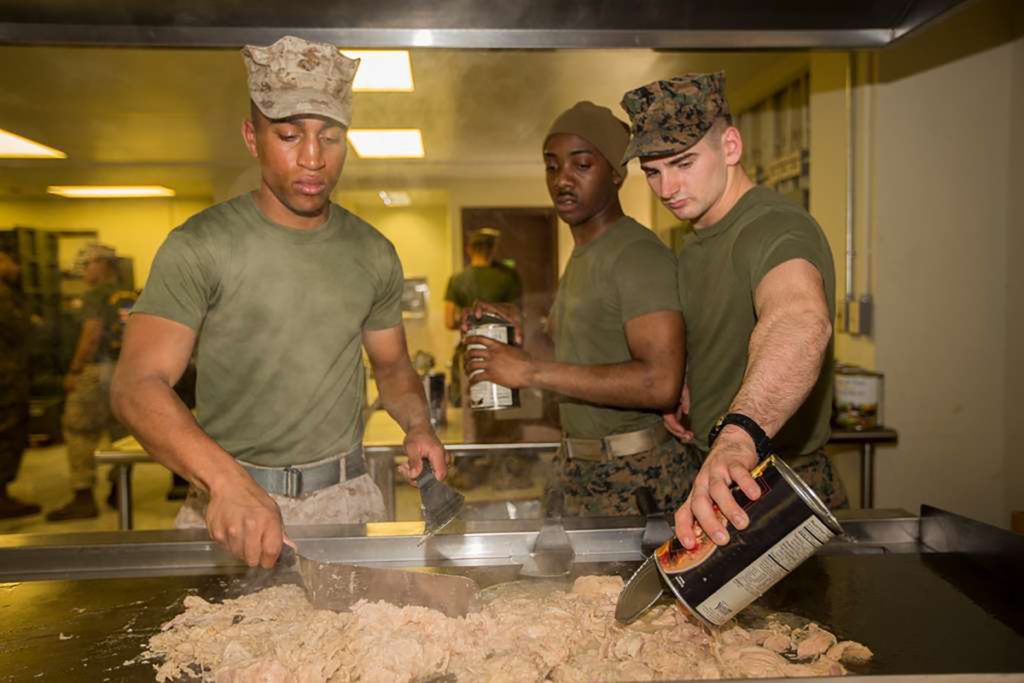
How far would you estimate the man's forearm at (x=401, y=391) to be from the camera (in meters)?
1.94

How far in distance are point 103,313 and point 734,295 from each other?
8.61ft

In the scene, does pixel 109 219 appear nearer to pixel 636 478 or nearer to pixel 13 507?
pixel 13 507

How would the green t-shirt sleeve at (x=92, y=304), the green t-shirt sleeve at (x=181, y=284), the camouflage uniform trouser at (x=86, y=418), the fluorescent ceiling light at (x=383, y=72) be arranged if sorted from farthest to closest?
Answer: the camouflage uniform trouser at (x=86, y=418), the green t-shirt sleeve at (x=92, y=304), the fluorescent ceiling light at (x=383, y=72), the green t-shirt sleeve at (x=181, y=284)

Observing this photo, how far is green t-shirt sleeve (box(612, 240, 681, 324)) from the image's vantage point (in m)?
2.03

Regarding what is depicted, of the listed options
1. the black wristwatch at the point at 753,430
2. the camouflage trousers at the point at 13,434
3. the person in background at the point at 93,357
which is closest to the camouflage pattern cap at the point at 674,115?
the black wristwatch at the point at 753,430

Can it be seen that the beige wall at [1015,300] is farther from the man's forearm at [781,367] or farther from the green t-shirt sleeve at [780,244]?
the man's forearm at [781,367]

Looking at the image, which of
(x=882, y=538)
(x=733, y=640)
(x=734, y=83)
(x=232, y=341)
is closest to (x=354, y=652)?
(x=733, y=640)

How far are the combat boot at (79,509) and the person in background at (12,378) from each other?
0.49ft

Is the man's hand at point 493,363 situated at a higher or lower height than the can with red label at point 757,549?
higher

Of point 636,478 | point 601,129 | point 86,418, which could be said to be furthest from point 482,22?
point 86,418

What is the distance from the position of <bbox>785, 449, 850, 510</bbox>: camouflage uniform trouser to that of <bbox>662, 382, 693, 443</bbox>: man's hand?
297 mm

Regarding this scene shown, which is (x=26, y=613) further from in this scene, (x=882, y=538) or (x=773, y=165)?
(x=773, y=165)

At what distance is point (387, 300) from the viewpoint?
1.96 m

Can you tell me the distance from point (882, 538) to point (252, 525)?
1195mm
